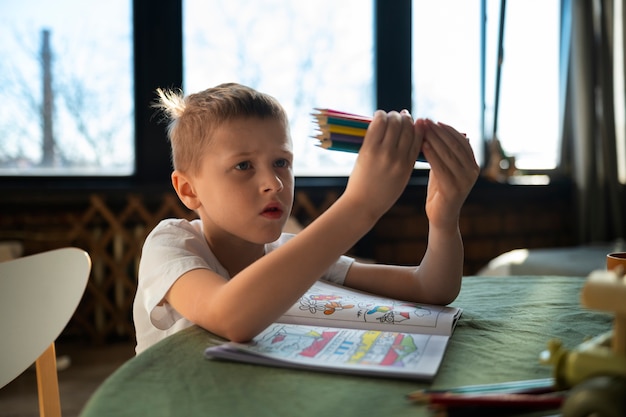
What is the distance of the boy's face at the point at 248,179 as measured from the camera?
0.83m

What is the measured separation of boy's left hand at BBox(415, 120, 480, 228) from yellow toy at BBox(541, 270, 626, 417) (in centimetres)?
31

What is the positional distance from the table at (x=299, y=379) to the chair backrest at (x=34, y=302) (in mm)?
367

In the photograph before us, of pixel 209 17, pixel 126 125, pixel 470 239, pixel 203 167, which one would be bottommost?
pixel 470 239

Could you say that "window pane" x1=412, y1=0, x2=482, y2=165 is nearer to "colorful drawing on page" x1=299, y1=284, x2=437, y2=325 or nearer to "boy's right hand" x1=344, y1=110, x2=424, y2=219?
"colorful drawing on page" x1=299, y1=284, x2=437, y2=325

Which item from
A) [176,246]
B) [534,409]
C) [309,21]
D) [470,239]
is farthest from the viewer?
[470,239]

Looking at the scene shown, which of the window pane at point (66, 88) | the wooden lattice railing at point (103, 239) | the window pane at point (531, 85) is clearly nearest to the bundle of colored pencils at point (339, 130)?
the wooden lattice railing at point (103, 239)

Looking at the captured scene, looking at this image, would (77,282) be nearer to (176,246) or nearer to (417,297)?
(176,246)

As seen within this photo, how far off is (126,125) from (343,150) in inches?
93.5

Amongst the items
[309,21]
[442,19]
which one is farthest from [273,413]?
[442,19]

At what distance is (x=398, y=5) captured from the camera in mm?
3084

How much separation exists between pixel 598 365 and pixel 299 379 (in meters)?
0.24

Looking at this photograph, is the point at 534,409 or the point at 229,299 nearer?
the point at 534,409

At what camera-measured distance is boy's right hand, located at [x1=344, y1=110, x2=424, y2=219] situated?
64 centimetres

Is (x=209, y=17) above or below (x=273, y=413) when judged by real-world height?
above
